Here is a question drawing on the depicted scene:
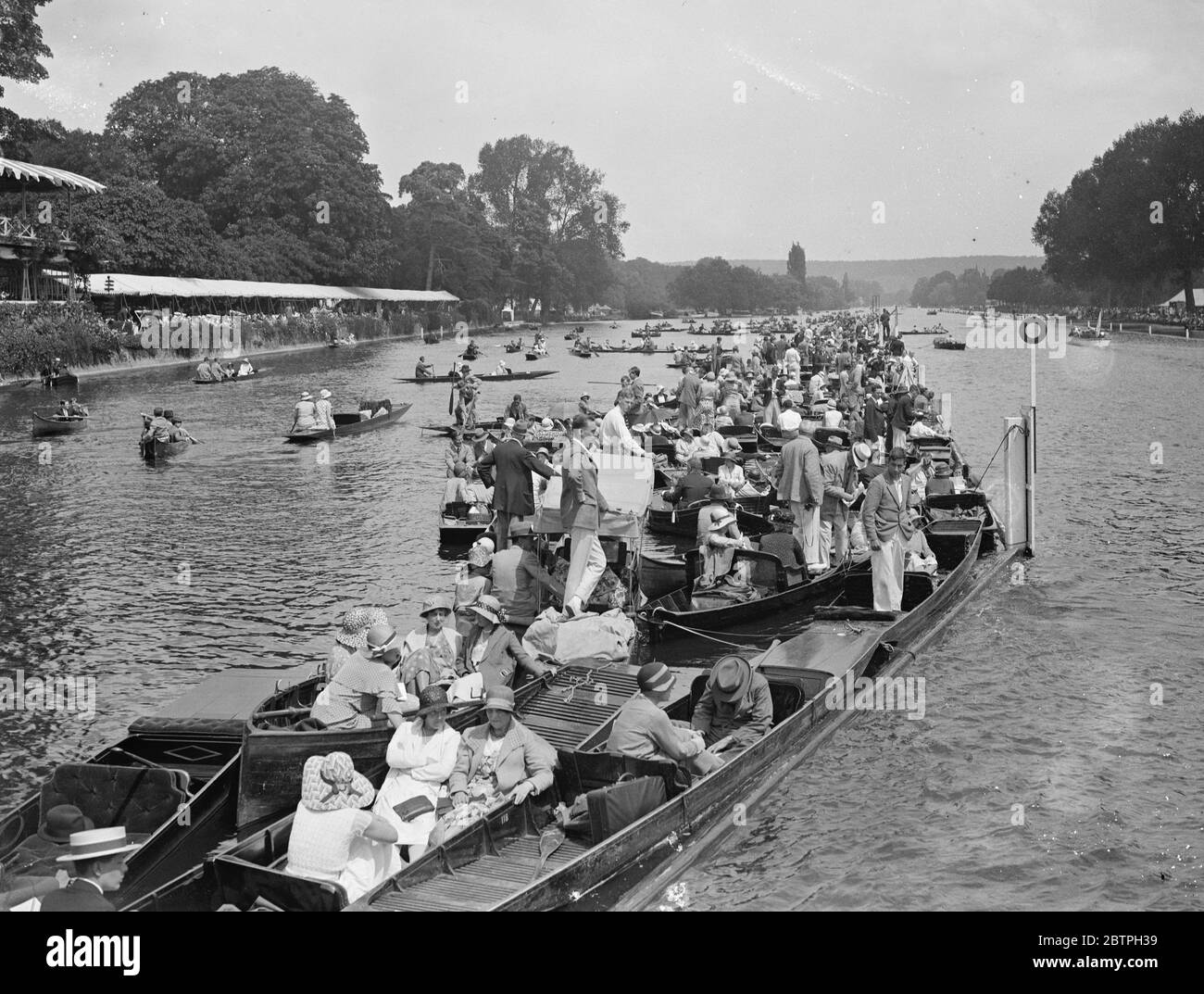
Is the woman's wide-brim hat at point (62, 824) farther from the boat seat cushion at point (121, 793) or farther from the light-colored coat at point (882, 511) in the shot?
the light-colored coat at point (882, 511)

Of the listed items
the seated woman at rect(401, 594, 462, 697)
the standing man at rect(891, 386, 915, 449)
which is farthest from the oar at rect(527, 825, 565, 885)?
the standing man at rect(891, 386, 915, 449)

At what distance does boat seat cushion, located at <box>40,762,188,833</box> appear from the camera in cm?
962

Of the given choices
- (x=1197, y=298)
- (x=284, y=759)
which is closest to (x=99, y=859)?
(x=284, y=759)

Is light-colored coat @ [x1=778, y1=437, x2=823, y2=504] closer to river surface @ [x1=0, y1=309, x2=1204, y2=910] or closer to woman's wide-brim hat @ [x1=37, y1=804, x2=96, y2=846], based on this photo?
river surface @ [x1=0, y1=309, x2=1204, y2=910]

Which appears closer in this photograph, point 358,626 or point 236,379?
point 358,626

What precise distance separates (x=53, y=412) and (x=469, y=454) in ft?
77.8

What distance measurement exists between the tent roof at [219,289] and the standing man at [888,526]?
190ft

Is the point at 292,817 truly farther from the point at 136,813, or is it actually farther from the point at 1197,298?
the point at 1197,298

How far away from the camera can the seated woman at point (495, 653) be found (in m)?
12.4

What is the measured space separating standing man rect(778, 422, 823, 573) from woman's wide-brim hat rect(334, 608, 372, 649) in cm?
848

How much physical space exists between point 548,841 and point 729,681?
256cm

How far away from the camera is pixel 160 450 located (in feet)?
110

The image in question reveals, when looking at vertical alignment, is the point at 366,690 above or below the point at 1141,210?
below
